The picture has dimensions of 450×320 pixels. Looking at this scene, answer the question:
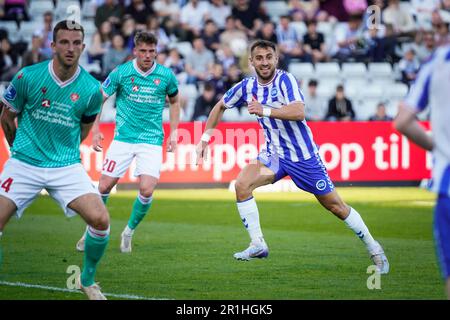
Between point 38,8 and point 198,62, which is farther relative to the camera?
point 38,8

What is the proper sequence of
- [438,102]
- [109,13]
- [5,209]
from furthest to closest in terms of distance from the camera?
1. [109,13]
2. [5,209]
3. [438,102]

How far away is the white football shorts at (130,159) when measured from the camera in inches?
449

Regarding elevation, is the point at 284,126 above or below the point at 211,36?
below

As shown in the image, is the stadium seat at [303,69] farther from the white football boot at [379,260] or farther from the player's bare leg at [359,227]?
the white football boot at [379,260]

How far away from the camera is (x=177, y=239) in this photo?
40.9ft

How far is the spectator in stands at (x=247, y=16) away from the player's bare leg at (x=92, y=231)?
1592 centimetres

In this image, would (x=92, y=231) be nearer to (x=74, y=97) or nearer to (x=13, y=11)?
(x=74, y=97)

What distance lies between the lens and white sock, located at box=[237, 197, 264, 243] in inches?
400

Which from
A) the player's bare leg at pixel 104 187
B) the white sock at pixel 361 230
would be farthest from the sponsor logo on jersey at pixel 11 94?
the white sock at pixel 361 230

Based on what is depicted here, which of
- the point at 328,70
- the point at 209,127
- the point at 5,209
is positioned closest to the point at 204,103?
the point at 328,70

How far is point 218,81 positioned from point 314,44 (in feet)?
11.8

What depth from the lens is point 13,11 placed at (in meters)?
23.3

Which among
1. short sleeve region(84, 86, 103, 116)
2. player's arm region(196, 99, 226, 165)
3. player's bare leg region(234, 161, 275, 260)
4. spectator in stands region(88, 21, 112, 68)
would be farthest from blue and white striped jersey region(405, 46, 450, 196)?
spectator in stands region(88, 21, 112, 68)

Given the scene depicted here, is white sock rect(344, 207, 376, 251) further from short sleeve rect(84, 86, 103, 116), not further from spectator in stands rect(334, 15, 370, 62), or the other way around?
spectator in stands rect(334, 15, 370, 62)
